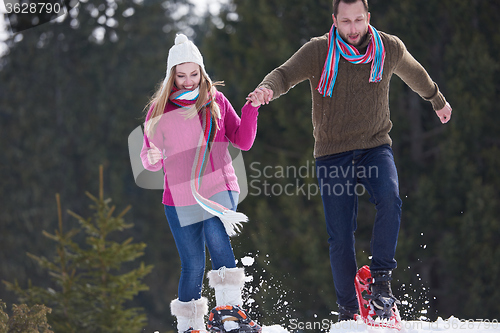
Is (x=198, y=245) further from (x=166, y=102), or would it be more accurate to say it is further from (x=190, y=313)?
(x=166, y=102)

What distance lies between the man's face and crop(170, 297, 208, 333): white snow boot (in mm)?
1795

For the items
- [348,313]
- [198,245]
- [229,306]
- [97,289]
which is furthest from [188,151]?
[97,289]

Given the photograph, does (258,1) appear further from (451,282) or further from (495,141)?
(451,282)

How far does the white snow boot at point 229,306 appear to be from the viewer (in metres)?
3.38

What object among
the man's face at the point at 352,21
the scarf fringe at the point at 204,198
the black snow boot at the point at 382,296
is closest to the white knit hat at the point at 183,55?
the scarf fringe at the point at 204,198

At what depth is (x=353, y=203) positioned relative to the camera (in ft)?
12.1

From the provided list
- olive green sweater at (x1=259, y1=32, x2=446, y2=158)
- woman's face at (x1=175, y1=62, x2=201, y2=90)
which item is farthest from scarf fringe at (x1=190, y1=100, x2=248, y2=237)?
olive green sweater at (x1=259, y1=32, x2=446, y2=158)

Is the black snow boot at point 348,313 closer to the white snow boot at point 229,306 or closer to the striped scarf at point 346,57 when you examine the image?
the white snow boot at point 229,306

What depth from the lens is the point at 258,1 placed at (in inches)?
474

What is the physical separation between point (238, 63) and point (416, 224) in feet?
15.1

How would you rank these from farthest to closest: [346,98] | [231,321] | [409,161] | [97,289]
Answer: [409,161] → [97,289] → [346,98] → [231,321]

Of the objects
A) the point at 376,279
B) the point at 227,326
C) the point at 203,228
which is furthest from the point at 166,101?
the point at 376,279

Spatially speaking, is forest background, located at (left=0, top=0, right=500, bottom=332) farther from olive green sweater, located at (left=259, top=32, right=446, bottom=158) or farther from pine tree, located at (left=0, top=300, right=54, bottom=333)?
olive green sweater, located at (left=259, top=32, right=446, bottom=158)

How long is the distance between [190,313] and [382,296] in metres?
1.12
